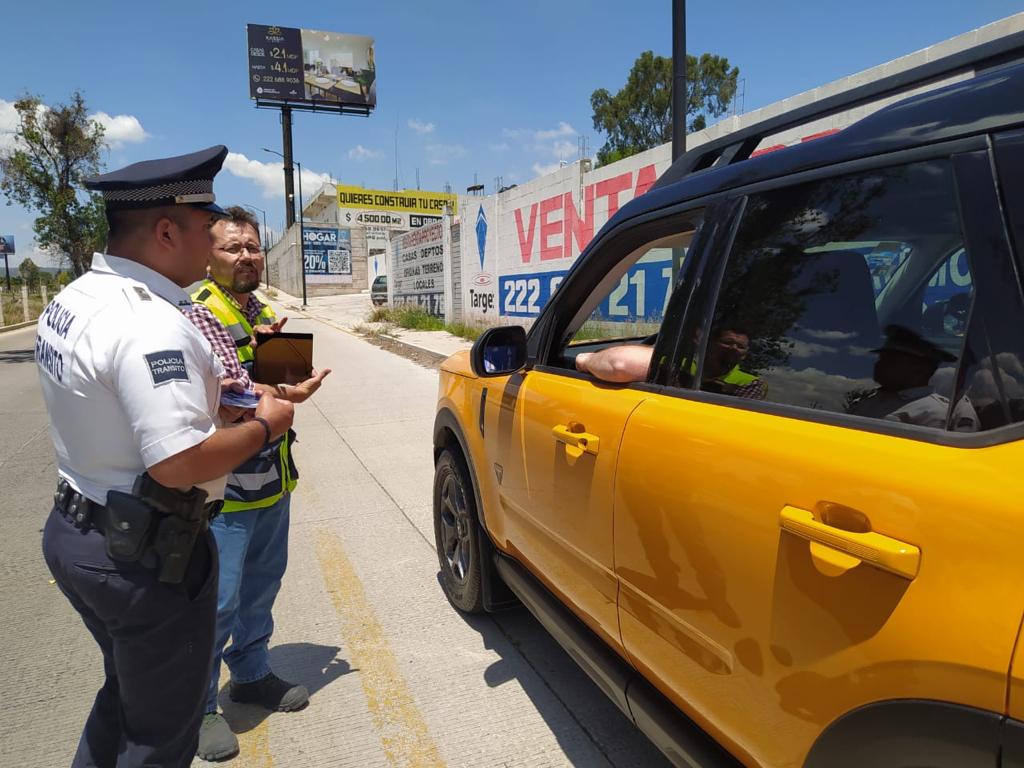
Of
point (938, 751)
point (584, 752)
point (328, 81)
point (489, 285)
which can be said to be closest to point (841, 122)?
point (584, 752)

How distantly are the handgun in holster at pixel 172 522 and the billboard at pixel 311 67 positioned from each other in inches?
2990

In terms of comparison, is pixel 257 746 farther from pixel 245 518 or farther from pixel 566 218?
pixel 566 218

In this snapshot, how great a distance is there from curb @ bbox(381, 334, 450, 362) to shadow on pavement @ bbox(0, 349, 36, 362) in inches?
333

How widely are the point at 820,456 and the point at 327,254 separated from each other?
5413cm

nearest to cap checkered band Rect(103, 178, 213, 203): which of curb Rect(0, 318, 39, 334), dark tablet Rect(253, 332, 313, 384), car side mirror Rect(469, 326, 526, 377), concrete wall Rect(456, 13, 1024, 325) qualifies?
dark tablet Rect(253, 332, 313, 384)

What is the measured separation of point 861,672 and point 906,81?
127 cm

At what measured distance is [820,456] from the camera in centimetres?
130

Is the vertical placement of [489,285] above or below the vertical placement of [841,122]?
below

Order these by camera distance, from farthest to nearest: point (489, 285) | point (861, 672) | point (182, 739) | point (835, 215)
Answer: point (489, 285) → point (182, 739) → point (835, 215) → point (861, 672)

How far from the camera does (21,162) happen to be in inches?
586

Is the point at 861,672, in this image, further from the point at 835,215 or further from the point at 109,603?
the point at 109,603

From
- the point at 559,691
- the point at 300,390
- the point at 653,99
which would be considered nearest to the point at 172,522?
the point at 300,390

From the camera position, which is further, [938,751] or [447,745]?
[447,745]

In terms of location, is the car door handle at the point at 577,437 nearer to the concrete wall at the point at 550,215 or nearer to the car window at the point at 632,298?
the car window at the point at 632,298
